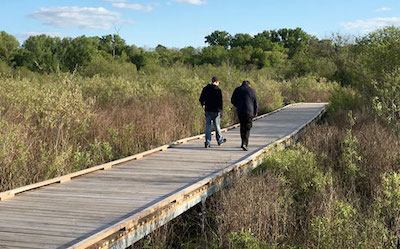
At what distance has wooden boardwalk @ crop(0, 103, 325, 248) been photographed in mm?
4586

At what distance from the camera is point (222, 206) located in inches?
279

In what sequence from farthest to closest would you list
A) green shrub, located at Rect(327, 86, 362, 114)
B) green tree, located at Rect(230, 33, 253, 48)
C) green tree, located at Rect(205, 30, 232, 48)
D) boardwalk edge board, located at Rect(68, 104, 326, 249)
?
green tree, located at Rect(205, 30, 232, 48), green tree, located at Rect(230, 33, 253, 48), green shrub, located at Rect(327, 86, 362, 114), boardwalk edge board, located at Rect(68, 104, 326, 249)

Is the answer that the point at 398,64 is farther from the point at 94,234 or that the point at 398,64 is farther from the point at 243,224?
the point at 94,234

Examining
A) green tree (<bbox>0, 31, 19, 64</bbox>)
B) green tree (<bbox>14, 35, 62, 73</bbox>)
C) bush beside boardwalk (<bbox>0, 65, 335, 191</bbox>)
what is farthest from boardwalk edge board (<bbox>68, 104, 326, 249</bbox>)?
green tree (<bbox>0, 31, 19, 64</bbox>)

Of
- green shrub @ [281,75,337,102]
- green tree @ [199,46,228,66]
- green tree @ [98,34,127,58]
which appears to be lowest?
green shrub @ [281,75,337,102]

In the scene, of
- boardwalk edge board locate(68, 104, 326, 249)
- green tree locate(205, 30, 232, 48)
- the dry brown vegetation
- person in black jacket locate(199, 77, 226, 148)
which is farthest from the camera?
green tree locate(205, 30, 232, 48)

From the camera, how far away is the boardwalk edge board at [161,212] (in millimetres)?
4488

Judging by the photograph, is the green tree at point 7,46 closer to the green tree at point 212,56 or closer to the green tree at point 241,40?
the green tree at point 212,56

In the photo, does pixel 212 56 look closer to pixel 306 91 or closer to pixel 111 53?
pixel 111 53

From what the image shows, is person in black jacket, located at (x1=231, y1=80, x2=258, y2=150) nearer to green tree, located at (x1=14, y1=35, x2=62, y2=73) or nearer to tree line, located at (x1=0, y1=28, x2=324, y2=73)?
tree line, located at (x1=0, y1=28, x2=324, y2=73)

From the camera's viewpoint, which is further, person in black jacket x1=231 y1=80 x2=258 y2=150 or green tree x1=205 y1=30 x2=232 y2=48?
green tree x1=205 y1=30 x2=232 y2=48

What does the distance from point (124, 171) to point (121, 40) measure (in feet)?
204

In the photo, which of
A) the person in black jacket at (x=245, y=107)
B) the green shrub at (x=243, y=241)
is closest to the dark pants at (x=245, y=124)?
the person in black jacket at (x=245, y=107)

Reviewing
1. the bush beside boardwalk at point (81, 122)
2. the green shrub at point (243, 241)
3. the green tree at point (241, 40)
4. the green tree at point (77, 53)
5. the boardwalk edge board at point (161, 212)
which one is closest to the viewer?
the boardwalk edge board at point (161, 212)
